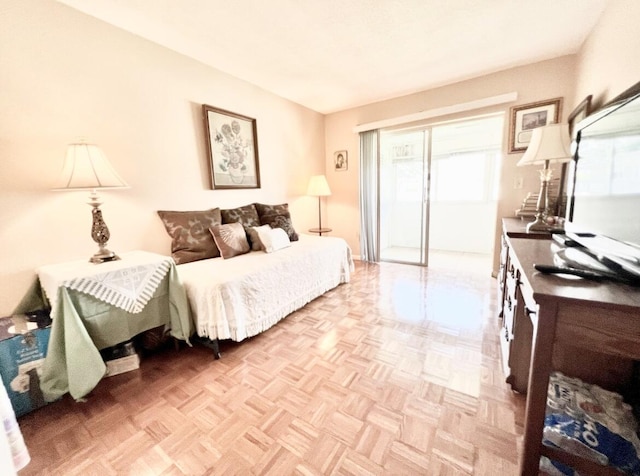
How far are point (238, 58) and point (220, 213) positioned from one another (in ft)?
4.79

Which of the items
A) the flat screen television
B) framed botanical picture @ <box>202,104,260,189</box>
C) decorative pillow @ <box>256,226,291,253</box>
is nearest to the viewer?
the flat screen television

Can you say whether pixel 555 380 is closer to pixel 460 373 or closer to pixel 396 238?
pixel 460 373

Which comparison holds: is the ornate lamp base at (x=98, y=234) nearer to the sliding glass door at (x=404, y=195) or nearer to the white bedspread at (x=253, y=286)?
the white bedspread at (x=253, y=286)

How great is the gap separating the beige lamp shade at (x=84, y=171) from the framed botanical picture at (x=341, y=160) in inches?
123

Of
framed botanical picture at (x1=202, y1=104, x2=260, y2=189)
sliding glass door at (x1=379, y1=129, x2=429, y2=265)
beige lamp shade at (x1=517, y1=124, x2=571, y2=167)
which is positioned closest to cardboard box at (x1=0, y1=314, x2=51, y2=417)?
framed botanical picture at (x1=202, y1=104, x2=260, y2=189)

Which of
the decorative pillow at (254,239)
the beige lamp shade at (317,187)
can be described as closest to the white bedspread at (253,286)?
the decorative pillow at (254,239)

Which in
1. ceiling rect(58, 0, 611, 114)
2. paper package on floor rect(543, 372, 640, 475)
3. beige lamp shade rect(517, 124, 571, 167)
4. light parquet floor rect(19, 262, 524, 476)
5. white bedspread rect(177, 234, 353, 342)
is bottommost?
light parquet floor rect(19, 262, 524, 476)

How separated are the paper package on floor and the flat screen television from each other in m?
0.64

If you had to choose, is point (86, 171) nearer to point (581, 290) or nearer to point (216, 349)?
point (216, 349)

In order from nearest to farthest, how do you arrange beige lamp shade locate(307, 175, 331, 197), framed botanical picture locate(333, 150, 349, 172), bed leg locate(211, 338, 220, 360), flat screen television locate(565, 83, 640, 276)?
flat screen television locate(565, 83, 640, 276) → bed leg locate(211, 338, 220, 360) → beige lamp shade locate(307, 175, 331, 197) → framed botanical picture locate(333, 150, 349, 172)

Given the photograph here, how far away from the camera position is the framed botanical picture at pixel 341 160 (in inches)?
162

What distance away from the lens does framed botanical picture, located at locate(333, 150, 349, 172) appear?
13.5 ft

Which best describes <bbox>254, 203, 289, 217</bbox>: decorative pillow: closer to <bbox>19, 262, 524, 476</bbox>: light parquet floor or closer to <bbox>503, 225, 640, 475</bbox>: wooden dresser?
<bbox>19, 262, 524, 476</bbox>: light parquet floor

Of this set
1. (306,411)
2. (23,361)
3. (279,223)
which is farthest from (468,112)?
(23,361)
